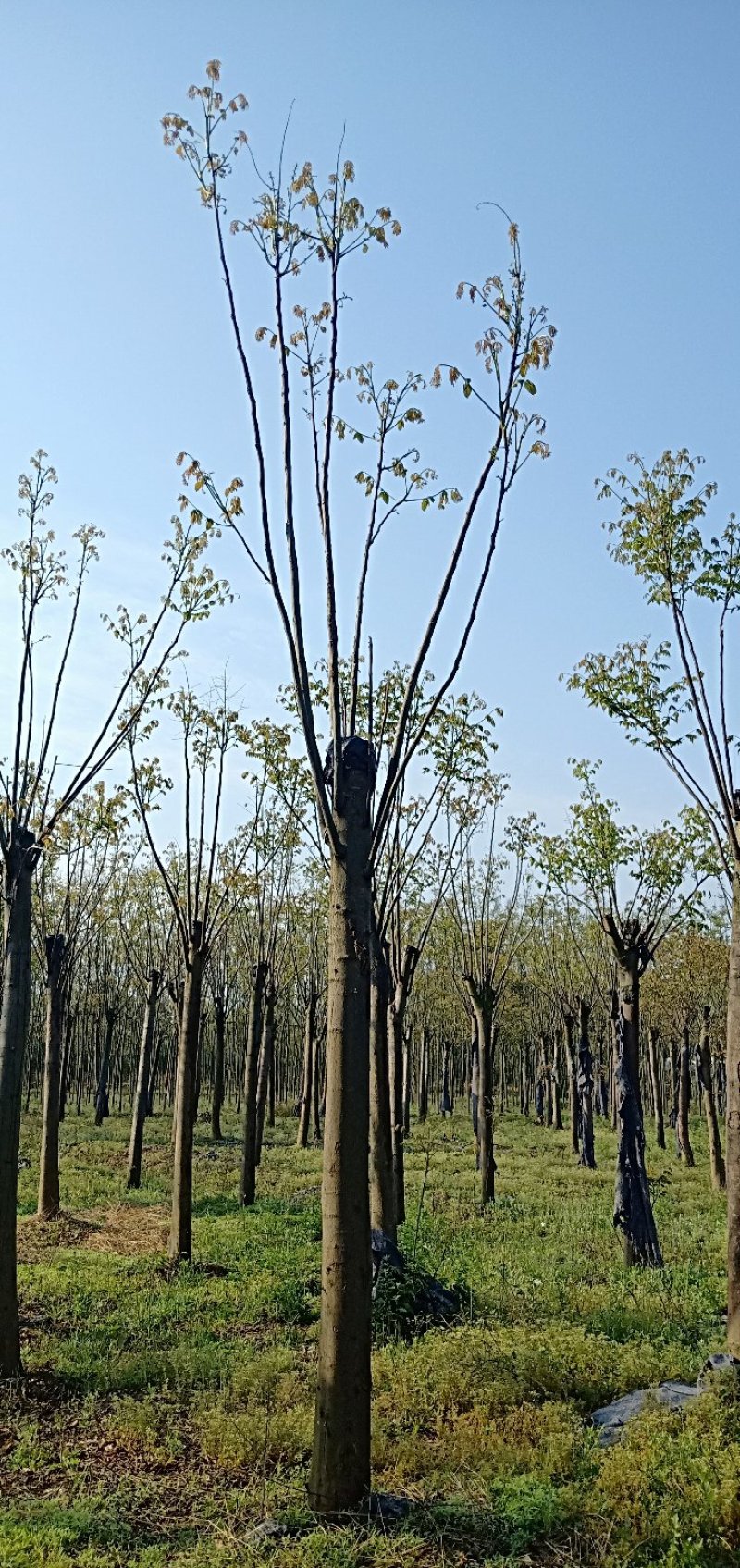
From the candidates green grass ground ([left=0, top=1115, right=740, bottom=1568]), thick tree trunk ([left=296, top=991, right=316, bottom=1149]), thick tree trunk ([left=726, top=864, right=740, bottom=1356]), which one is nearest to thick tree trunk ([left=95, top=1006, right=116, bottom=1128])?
thick tree trunk ([left=296, top=991, right=316, bottom=1149])

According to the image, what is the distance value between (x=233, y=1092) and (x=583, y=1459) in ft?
143

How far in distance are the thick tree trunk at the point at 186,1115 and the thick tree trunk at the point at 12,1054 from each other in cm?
361

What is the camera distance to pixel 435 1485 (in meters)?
4.95

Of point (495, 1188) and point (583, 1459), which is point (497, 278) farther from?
point (495, 1188)

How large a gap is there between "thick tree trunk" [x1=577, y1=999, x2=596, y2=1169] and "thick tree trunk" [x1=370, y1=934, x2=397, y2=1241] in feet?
36.5

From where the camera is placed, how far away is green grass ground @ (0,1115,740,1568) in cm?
440

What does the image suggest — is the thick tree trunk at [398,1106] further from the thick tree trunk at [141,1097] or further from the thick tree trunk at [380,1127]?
the thick tree trunk at [141,1097]

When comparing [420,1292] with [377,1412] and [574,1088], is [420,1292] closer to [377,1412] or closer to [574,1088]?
[377,1412]

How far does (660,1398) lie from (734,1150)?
1755 mm

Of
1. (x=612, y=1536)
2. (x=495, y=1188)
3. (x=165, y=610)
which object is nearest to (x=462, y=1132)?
(x=495, y=1188)

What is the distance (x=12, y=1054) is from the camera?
7098mm

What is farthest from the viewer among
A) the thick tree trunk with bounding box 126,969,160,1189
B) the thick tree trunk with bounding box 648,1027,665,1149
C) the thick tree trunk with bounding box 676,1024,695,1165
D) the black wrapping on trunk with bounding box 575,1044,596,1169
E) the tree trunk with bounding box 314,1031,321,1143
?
the thick tree trunk with bounding box 648,1027,665,1149

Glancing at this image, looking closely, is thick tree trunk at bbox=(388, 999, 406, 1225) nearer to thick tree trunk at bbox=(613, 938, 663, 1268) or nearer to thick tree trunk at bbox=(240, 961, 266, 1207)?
thick tree trunk at bbox=(240, 961, 266, 1207)

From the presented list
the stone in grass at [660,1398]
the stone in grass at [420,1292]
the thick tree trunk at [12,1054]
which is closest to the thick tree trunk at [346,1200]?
the stone in grass at [660,1398]
